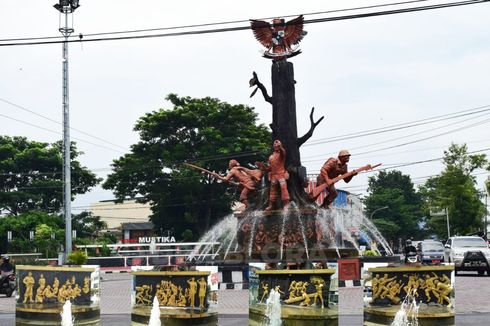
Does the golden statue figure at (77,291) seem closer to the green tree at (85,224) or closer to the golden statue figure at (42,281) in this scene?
the golden statue figure at (42,281)

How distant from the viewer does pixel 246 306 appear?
19.8 metres

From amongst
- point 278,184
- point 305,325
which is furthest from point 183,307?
point 278,184

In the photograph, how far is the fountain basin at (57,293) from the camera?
11.8m

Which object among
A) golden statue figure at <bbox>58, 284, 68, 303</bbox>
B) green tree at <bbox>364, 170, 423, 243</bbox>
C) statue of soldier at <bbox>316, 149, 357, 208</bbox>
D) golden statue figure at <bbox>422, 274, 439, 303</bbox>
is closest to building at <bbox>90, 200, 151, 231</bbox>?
green tree at <bbox>364, 170, 423, 243</bbox>

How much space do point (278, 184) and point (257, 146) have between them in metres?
32.8

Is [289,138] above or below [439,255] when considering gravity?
above

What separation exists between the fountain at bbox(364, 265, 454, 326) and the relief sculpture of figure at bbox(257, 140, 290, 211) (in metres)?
15.0

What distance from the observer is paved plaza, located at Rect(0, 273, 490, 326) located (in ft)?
51.7

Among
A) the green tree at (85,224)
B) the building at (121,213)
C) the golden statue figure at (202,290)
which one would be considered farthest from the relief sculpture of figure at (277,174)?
the building at (121,213)

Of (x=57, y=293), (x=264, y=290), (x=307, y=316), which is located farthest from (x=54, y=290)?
(x=307, y=316)

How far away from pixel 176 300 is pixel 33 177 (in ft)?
175

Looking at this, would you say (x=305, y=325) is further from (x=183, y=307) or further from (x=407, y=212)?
(x=407, y=212)

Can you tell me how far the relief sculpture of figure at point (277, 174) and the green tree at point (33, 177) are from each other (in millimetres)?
36482

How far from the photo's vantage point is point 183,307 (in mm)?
11156
